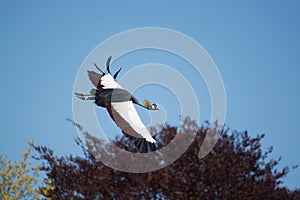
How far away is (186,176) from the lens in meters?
11.6

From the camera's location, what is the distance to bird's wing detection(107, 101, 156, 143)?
5.75m

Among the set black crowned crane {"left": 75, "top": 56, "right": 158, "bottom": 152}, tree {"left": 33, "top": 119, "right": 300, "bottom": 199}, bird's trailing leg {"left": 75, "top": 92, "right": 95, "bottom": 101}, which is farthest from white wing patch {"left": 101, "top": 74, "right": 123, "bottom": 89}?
tree {"left": 33, "top": 119, "right": 300, "bottom": 199}

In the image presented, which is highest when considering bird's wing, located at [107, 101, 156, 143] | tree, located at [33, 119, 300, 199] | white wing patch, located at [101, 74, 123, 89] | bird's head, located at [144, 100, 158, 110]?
tree, located at [33, 119, 300, 199]

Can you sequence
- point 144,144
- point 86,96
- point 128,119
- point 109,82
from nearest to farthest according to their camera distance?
point 86,96 < point 109,82 < point 128,119 < point 144,144

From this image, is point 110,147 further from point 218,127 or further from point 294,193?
point 294,193

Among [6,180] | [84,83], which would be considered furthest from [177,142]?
[84,83]

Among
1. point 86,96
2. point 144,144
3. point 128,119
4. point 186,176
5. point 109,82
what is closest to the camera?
point 86,96

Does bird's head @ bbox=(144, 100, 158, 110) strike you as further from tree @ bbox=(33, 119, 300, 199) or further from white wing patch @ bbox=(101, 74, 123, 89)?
tree @ bbox=(33, 119, 300, 199)

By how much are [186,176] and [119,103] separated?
6435mm

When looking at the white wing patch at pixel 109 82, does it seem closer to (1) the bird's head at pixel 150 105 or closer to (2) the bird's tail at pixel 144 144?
(1) the bird's head at pixel 150 105

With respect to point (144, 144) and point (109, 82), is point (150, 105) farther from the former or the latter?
point (144, 144)

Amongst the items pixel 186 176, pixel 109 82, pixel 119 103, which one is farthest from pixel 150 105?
pixel 186 176

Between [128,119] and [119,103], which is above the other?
[128,119]

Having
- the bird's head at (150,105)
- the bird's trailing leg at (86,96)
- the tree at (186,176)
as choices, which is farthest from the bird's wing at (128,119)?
the tree at (186,176)
